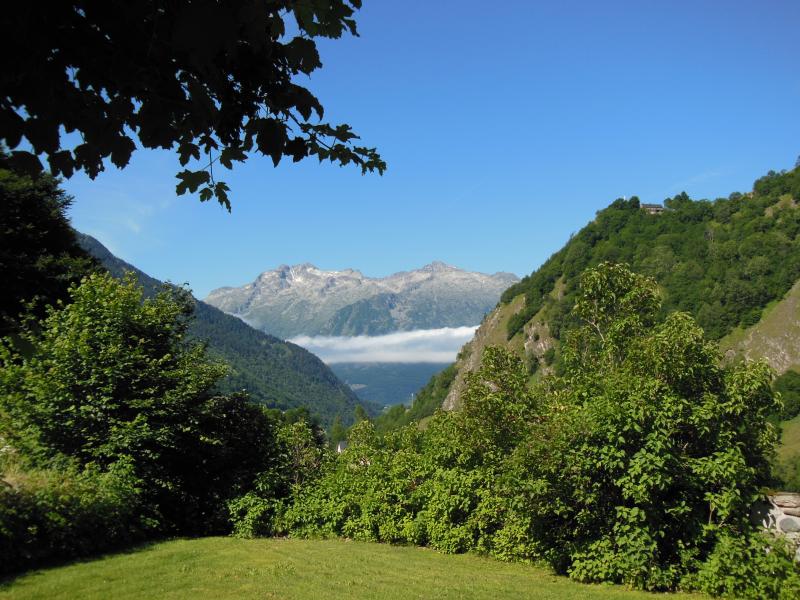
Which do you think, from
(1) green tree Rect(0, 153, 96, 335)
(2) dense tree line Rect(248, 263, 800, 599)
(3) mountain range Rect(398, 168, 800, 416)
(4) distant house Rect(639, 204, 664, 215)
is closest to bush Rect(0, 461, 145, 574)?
(2) dense tree line Rect(248, 263, 800, 599)

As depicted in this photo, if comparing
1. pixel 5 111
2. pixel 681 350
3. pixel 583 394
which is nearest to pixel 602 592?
pixel 583 394

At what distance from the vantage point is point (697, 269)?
4921 inches

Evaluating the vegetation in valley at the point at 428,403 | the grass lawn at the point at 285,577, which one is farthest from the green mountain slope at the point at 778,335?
the grass lawn at the point at 285,577

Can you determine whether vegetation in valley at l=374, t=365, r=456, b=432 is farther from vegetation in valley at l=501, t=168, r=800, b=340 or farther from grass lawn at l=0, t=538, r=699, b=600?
grass lawn at l=0, t=538, r=699, b=600

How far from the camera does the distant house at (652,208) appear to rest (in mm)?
156350

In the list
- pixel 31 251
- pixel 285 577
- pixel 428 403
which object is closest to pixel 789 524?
pixel 285 577

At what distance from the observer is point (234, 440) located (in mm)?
21547

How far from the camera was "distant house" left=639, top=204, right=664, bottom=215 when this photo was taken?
156 m

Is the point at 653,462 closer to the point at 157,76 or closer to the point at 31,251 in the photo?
the point at 157,76

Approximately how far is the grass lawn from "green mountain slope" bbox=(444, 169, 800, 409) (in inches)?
3977

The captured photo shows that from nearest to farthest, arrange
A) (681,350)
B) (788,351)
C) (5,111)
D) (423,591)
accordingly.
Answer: (5,111) → (423,591) → (681,350) → (788,351)

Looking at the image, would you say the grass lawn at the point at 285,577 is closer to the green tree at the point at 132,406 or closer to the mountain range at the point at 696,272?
the green tree at the point at 132,406

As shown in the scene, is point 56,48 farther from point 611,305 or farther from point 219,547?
point 611,305

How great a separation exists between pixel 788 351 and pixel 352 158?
128938mm
